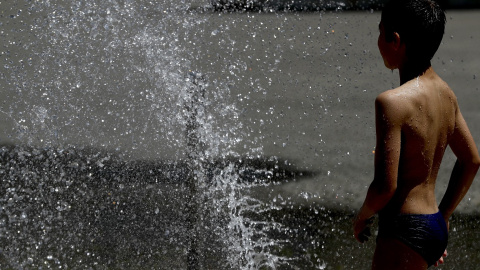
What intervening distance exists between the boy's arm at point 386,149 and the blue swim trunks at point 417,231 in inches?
4.8

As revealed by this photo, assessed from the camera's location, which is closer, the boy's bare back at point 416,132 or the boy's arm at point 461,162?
the boy's bare back at point 416,132

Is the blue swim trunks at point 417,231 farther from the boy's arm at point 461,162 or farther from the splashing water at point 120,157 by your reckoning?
the splashing water at point 120,157

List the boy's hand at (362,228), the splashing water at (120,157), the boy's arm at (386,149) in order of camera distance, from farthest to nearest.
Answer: the splashing water at (120,157), the boy's hand at (362,228), the boy's arm at (386,149)

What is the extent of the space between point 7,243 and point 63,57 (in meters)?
1.57

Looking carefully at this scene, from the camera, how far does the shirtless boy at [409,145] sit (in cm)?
199

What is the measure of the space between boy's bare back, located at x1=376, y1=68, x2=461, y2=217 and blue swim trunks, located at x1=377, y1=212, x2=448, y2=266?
1.0 inches

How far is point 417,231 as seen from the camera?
2.07 m

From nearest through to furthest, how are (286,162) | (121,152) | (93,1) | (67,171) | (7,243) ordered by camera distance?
(7,243) → (93,1) → (67,171) → (121,152) → (286,162)

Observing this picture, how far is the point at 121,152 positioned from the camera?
5.61 m

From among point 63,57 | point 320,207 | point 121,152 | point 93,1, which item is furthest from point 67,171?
point 320,207

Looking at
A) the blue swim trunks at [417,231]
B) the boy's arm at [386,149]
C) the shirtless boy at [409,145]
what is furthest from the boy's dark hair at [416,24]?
the blue swim trunks at [417,231]

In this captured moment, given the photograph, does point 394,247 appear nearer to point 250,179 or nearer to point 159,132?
point 250,179

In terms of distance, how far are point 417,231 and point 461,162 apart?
1.16 ft

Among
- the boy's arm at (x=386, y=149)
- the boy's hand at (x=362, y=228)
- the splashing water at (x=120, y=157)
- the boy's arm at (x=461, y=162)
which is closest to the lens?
the boy's arm at (x=386, y=149)
